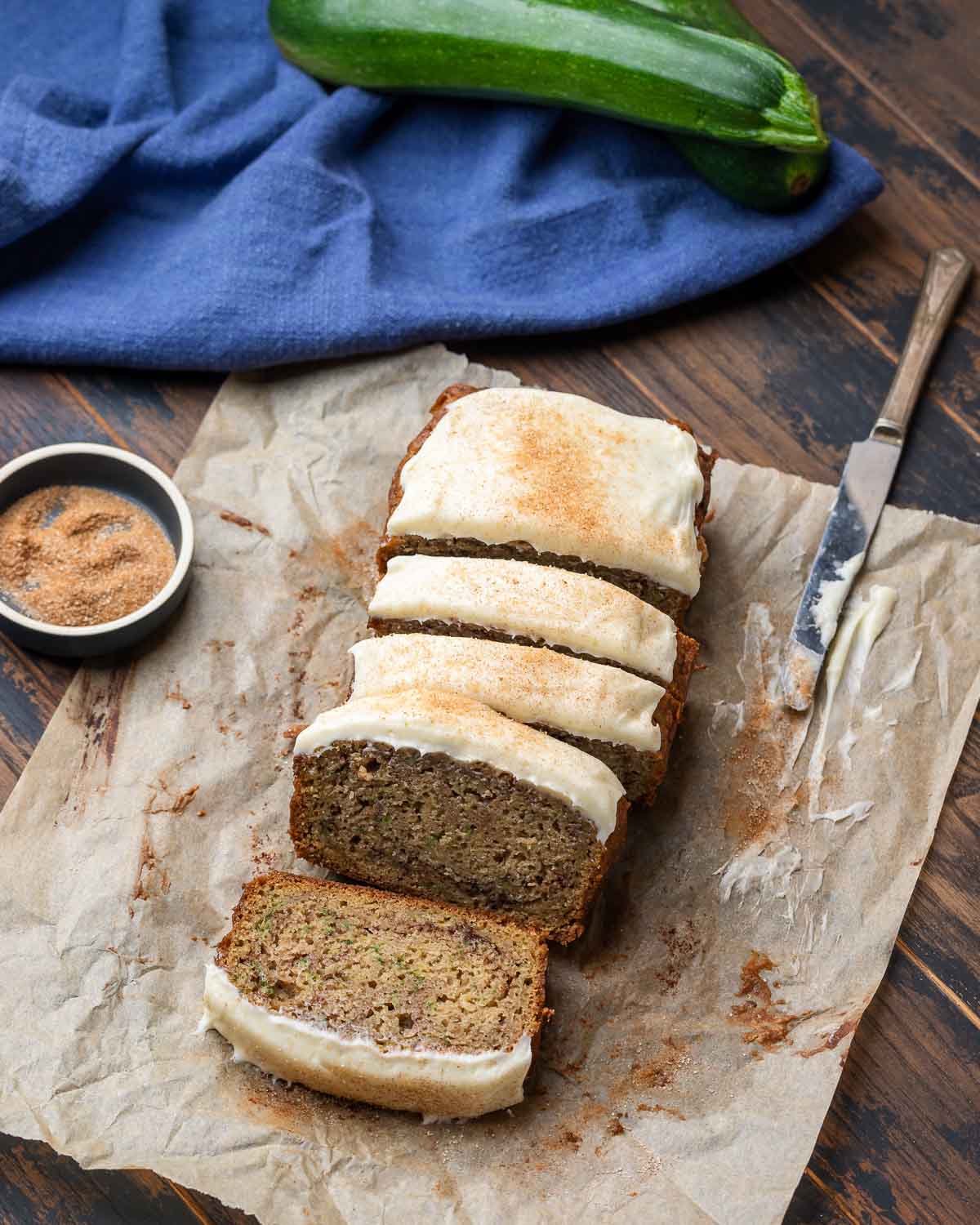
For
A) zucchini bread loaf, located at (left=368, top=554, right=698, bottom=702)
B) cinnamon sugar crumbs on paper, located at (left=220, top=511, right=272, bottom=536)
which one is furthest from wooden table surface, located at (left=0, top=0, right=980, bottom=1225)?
zucchini bread loaf, located at (left=368, top=554, right=698, bottom=702)

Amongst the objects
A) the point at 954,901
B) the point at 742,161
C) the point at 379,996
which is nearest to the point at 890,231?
the point at 742,161

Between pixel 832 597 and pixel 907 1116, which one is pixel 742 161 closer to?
pixel 832 597

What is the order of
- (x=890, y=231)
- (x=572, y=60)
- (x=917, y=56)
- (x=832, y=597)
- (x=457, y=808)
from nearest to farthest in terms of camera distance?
(x=457, y=808) < (x=832, y=597) < (x=572, y=60) < (x=890, y=231) < (x=917, y=56)

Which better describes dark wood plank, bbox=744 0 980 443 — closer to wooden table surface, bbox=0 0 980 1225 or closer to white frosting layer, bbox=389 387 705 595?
wooden table surface, bbox=0 0 980 1225

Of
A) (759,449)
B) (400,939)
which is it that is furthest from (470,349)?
(400,939)

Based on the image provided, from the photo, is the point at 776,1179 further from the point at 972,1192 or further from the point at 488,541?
the point at 488,541
